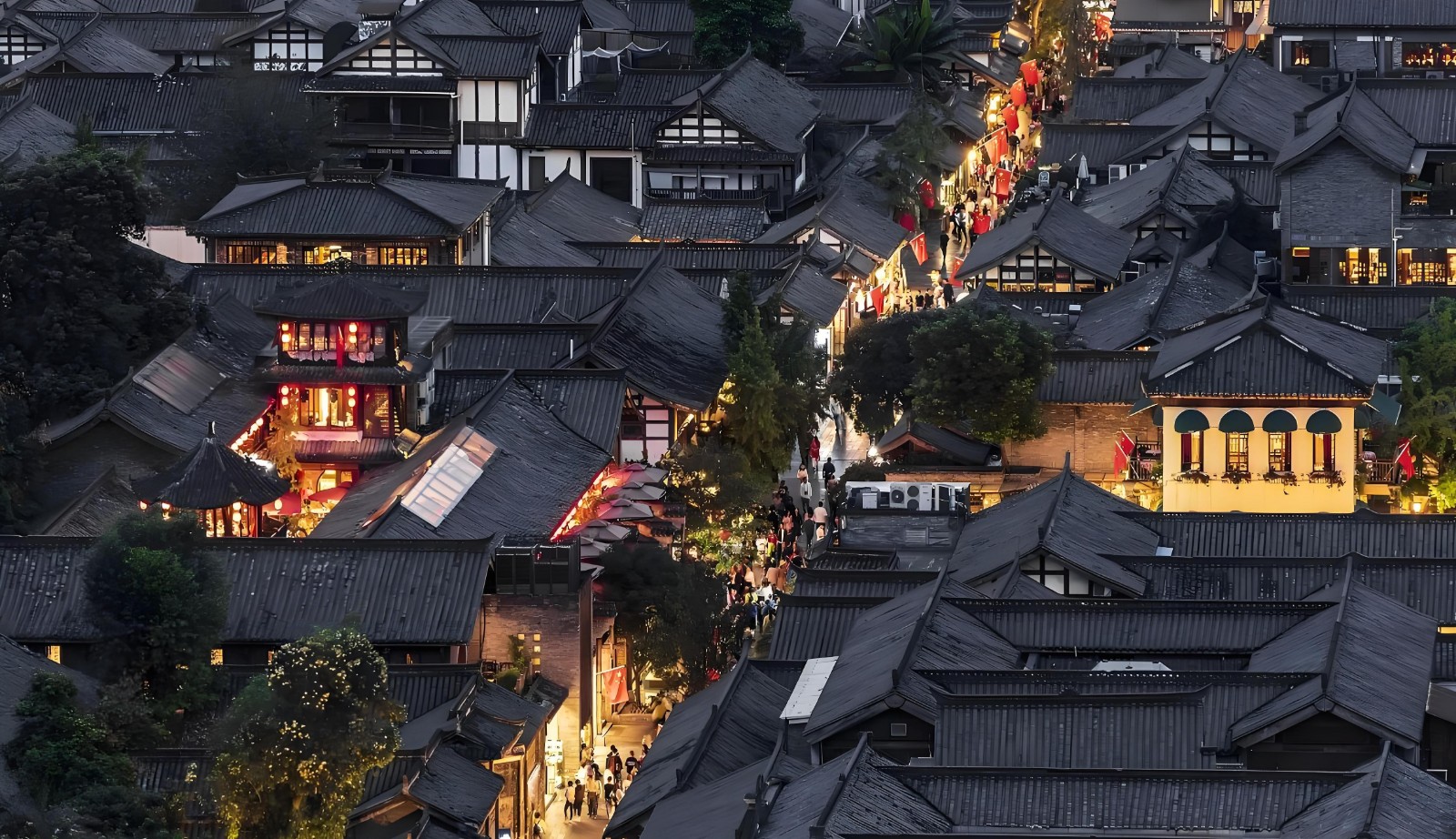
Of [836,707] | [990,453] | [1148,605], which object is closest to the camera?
[836,707]

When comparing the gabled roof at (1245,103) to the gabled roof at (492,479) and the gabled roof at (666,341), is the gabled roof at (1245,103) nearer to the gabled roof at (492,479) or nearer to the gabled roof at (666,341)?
the gabled roof at (666,341)

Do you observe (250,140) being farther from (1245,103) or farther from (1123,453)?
(1123,453)

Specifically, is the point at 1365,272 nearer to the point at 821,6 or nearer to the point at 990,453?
the point at 990,453

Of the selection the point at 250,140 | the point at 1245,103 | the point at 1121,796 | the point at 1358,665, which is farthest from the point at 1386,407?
the point at 250,140

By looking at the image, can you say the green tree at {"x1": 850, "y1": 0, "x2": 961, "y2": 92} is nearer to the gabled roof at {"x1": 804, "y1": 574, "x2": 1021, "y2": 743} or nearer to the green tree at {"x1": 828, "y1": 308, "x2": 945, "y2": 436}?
the green tree at {"x1": 828, "y1": 308, "x2": 945, "y2": 436}

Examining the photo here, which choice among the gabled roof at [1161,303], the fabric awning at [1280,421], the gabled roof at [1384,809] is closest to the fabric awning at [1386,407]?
the fabric awning at [1280,421]

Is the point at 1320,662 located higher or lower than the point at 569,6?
lower

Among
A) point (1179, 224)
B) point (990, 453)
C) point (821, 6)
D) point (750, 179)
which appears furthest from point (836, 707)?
point (821, 6)
